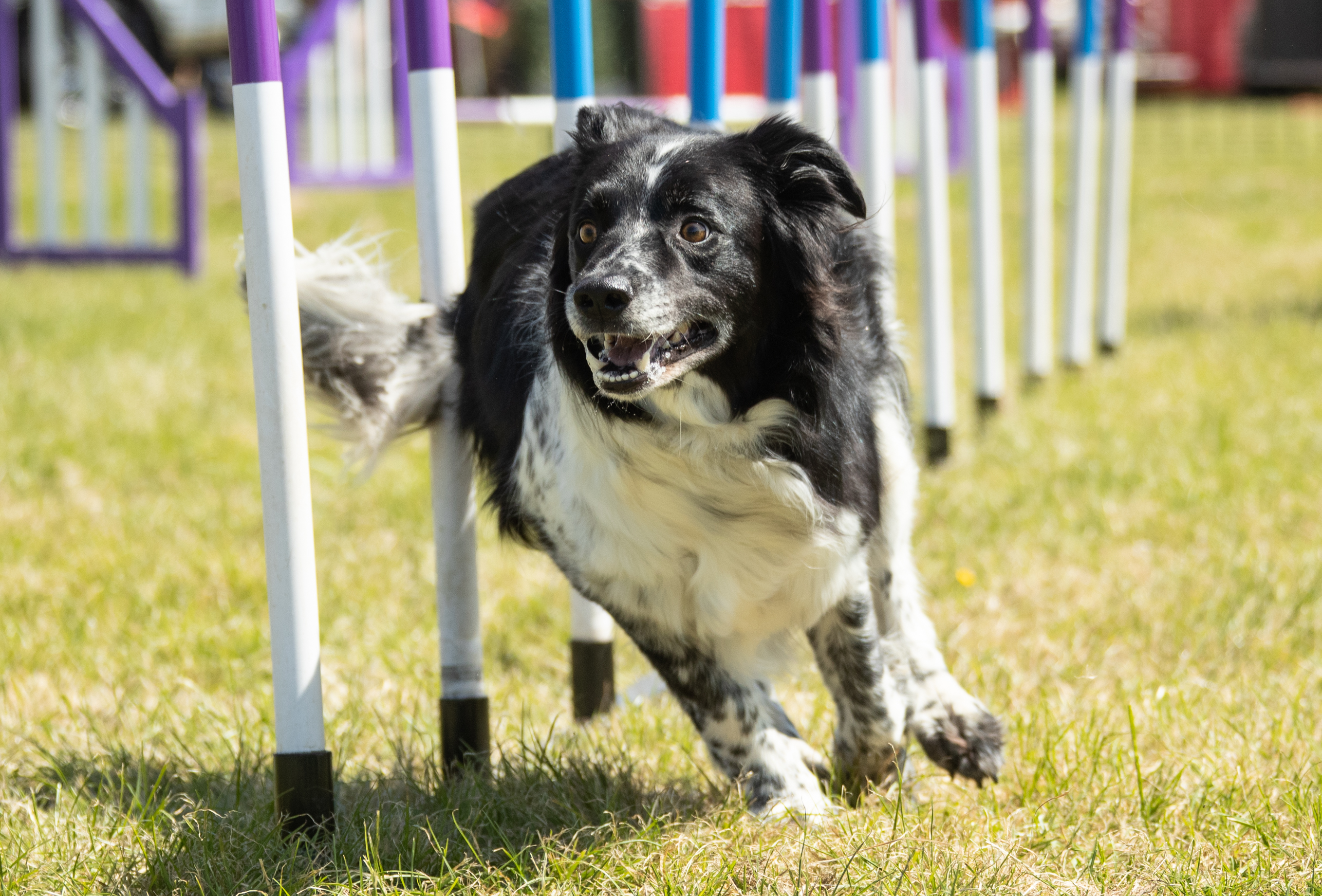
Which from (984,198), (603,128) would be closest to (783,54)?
(603,128)

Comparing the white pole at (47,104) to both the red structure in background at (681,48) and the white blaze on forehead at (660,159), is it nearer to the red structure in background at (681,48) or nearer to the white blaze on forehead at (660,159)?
the white blaze on forehead at (660,159)

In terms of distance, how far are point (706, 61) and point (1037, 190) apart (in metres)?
3.03

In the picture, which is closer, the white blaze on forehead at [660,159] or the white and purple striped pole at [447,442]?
the white blaze on forehead at [660,159]

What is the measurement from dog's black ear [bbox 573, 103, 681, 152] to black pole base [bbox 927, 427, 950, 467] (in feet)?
8.51

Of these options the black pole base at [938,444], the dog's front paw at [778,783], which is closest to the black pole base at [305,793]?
the dog's front paw at [778,783]

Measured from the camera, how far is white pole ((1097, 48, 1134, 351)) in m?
6.61

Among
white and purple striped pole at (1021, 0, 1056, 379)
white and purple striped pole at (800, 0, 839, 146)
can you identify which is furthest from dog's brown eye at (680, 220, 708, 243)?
white and purple striped pole at (1021, 0, 1056, 379)

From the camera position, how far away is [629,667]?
12.4ft

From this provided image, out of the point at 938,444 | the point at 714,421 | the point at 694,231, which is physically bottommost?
the point at 938,444

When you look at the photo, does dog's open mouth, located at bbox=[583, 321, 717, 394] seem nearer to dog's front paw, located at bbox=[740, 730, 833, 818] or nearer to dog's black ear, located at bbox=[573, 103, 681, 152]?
dog's black ear, located at bbox=[573, 103, 681, 152]

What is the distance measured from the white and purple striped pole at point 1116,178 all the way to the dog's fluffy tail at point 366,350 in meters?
4.52

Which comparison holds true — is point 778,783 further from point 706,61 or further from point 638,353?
point 706,61

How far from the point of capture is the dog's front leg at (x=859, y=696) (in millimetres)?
2857

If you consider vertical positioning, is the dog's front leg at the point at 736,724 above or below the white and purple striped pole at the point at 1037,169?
below
